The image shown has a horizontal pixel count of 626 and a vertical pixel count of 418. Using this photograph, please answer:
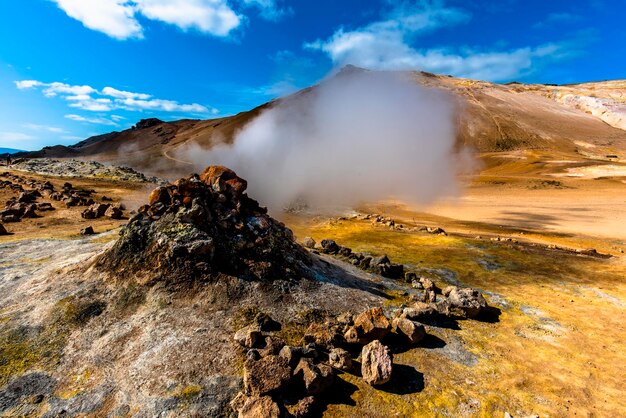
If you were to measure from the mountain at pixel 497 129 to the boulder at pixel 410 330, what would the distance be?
74800 millimetres

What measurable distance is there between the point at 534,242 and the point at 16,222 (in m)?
34.7

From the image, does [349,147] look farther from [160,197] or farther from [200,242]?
[200,242]

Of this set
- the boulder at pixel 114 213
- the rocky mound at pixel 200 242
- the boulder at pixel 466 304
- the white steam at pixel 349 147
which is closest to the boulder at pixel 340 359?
the rocky mound at pixel 200 242

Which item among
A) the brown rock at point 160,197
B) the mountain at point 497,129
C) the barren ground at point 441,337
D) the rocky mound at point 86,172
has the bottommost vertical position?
the barren ground at point 441,337

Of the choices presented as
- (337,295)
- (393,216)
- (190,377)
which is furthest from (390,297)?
(393,216)

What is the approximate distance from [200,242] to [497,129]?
12468cm

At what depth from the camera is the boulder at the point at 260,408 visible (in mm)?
6707

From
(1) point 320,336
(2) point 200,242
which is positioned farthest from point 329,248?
(1) point 320,336

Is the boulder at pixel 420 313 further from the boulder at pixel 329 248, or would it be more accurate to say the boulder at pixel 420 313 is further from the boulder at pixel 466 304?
the boulder at pixel 329 248

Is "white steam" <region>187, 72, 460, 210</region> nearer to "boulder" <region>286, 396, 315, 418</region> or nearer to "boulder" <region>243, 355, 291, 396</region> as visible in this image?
"boulder" <region>243, 355, 291, 396</region>

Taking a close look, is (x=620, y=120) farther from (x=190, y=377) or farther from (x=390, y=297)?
(x=190, y=377)

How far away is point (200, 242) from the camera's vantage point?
11516mm

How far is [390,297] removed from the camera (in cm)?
1363

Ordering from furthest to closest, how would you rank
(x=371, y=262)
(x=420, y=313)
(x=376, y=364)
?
(x=371, y=262) < (x=420, y=313) < (x=376, y=364)
